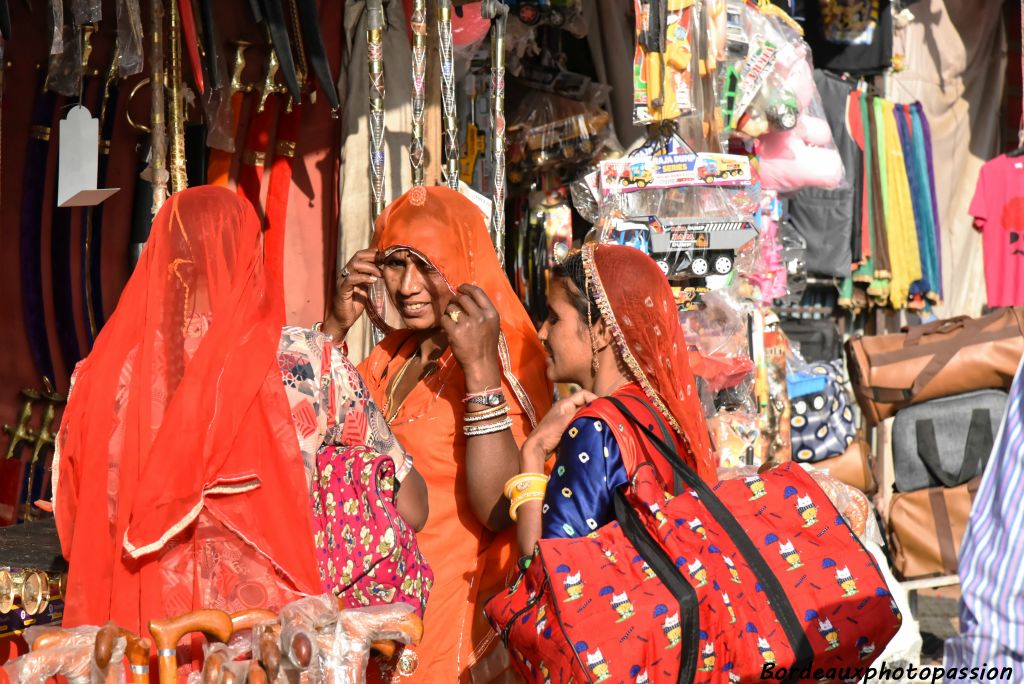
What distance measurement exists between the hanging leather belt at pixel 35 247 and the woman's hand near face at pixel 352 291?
32.9 inches

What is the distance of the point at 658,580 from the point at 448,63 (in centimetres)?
199

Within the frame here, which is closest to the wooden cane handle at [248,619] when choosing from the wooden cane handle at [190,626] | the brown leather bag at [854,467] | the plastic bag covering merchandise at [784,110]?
the wooden cane handle at [190,626]

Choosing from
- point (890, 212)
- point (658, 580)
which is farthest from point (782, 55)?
point (658, 580)

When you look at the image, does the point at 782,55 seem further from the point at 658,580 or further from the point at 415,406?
the point at 658,580

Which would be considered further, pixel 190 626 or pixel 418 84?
pixel 418 84

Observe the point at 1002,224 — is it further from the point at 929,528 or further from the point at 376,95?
the point at 376,95

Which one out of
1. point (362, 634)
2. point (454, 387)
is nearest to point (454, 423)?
A: point (454, 387)

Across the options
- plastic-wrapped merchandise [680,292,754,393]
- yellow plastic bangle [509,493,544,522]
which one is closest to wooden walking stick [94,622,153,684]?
yellow plastic bangle [509,493,544,522]

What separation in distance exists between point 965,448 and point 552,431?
322 cm

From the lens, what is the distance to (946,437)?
522 centimetres

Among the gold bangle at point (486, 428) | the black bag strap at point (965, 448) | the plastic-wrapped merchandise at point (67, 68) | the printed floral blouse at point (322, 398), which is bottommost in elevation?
the black bag strap at point (965, 448)

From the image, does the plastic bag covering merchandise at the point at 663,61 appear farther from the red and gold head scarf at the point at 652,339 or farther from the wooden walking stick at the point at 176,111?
the red and gold head scarf at the point at 652,339

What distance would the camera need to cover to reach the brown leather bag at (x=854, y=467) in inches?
220

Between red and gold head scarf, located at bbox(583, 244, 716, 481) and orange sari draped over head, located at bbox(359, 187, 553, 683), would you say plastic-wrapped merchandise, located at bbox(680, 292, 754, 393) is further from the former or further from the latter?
red and gold head scarf, located at bbox(583, 244, 716, 481)
